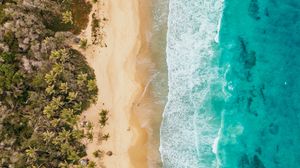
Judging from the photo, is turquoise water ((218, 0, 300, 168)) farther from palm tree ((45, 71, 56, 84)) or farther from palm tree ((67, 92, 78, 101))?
palm tree ((45, 71, 56, 84))

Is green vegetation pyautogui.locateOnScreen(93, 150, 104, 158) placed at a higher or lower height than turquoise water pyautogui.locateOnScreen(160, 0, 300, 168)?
lower

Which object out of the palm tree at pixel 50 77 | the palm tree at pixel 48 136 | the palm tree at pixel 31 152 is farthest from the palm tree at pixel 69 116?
the palm tree at pixel 31 152

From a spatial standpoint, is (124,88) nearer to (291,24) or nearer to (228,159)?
(228,159)

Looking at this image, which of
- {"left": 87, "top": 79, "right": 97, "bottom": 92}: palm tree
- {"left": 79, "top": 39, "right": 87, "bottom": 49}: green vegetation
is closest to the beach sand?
{"left": 79, "top": 39, "right": 87, "bottom": 49}: green vegetation

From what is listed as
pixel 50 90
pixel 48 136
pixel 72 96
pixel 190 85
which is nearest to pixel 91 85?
pixel 72 96

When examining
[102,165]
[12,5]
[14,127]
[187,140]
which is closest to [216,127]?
[187,140]

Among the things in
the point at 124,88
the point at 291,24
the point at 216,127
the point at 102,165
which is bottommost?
the point at 102,165
